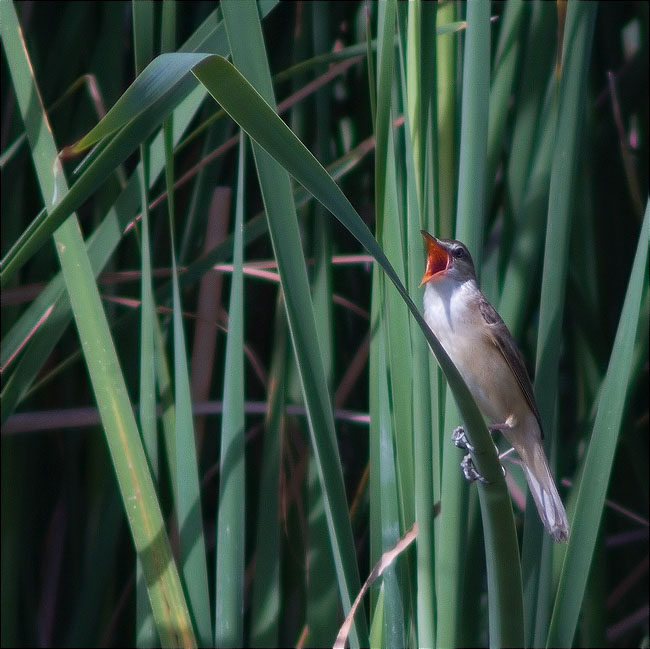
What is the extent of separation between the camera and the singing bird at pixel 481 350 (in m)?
1.26

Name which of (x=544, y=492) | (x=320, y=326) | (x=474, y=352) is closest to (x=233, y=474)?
(x=320, y=326)

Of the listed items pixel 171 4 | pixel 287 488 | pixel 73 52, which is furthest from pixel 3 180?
pixel 287 488

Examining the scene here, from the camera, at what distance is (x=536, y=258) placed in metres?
1.04

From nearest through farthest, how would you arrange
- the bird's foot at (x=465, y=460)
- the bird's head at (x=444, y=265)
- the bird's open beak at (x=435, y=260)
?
1. the bird's foot at (x=465, y=460)
2. the bird's head at (x=444, y=265)
3. the bird's open beak at (x=435, y=260)

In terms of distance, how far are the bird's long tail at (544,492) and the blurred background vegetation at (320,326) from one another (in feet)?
0.12

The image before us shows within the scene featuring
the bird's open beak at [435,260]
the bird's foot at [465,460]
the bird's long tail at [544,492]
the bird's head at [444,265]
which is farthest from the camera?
the bird's open beak at [435,260]

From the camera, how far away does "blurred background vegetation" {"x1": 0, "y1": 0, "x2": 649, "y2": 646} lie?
92cm

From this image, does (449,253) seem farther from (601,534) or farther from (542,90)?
(601,534)

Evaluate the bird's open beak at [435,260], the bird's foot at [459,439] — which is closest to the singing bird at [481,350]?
the bird's open beak at [435,260]

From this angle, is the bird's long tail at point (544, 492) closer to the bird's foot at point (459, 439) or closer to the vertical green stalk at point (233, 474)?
the bird's foot at point (459, 439)

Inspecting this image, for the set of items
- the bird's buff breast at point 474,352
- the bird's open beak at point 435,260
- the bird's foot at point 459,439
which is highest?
the bird's open beak at point 435,260

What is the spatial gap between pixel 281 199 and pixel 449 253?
1.46 ft

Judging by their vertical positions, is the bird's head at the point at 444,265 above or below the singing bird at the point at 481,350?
above

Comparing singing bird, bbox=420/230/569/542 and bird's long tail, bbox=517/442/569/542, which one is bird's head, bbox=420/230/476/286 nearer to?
singing bird, bbox=420/230/569/542
